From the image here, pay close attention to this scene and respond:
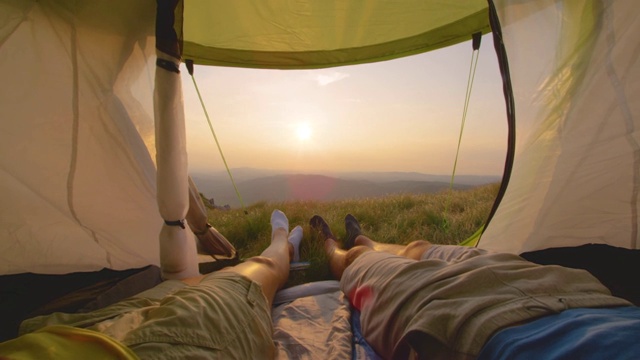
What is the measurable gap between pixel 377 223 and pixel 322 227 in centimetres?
59

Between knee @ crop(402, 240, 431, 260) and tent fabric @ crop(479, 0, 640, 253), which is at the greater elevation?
tent fabric @ crop(479, 0, 640, 253)

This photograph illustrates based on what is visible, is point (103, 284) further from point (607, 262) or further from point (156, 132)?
point (607, 262)

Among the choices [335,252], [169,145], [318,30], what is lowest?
[335,252]

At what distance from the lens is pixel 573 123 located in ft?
Answer: 4.46

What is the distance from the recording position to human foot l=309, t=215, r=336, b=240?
2.45 metres

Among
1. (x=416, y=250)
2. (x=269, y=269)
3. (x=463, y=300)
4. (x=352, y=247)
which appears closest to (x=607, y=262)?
(x=416, y=250)

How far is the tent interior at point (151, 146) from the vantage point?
1.24 m

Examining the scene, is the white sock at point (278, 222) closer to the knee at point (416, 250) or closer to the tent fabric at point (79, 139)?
the tent fabric at point (79, 139)

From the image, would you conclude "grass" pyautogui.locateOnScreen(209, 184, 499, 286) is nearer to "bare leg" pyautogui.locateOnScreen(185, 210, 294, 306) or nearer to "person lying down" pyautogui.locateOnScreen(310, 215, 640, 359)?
"bare leg" pyautogui.locateOnScreen(185, 210, 294, 306)

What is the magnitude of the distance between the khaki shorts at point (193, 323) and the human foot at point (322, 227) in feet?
4.70

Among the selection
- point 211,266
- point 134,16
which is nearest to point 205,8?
point 134,16

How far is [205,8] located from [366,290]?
200 cm

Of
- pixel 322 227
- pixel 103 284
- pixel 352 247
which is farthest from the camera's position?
pixel 322 227

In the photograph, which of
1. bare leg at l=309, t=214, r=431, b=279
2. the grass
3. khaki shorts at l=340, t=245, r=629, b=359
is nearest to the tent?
bare leg at l=309, t=214, r=431, b=279
